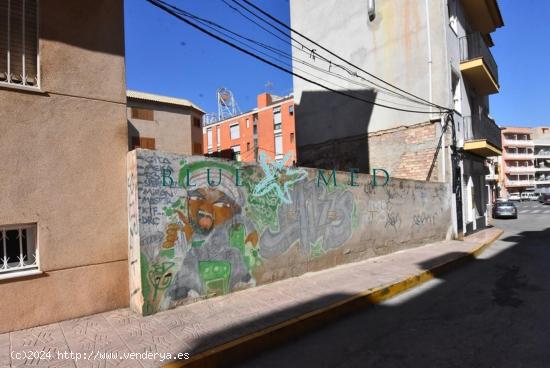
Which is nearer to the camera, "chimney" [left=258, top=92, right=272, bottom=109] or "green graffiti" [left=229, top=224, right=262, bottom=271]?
"green graffiti" [left=229, top=224, right=262, bottom=271]

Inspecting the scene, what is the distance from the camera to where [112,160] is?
4938 mm

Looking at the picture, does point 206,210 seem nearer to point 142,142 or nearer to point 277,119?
point 142,142

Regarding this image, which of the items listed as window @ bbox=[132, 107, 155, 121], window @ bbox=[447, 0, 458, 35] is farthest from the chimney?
window @ bbox=[447, 0, 458, 35]

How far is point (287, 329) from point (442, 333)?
1.87 m

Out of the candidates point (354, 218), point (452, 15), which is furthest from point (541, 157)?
point (354, 218)

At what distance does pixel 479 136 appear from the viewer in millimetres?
16000

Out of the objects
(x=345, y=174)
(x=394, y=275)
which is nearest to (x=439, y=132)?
(x=345, y=174)

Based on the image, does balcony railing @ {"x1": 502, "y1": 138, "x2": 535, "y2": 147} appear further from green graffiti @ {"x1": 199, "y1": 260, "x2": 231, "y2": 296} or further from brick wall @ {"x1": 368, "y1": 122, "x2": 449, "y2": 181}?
green graffiti @ {"x1": 199, "y1": 260, "x2": 231, "y2": 296}

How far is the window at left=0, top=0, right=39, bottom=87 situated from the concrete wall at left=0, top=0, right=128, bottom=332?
0.48ft

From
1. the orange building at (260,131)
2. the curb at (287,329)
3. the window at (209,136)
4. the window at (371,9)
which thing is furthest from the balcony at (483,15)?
the window at (209,136)

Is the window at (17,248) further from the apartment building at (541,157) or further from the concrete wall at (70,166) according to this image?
the apartment building at (541,157)

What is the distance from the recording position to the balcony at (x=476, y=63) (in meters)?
14.4

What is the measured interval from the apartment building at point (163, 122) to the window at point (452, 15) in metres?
14.1

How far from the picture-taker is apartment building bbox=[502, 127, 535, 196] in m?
73.2
